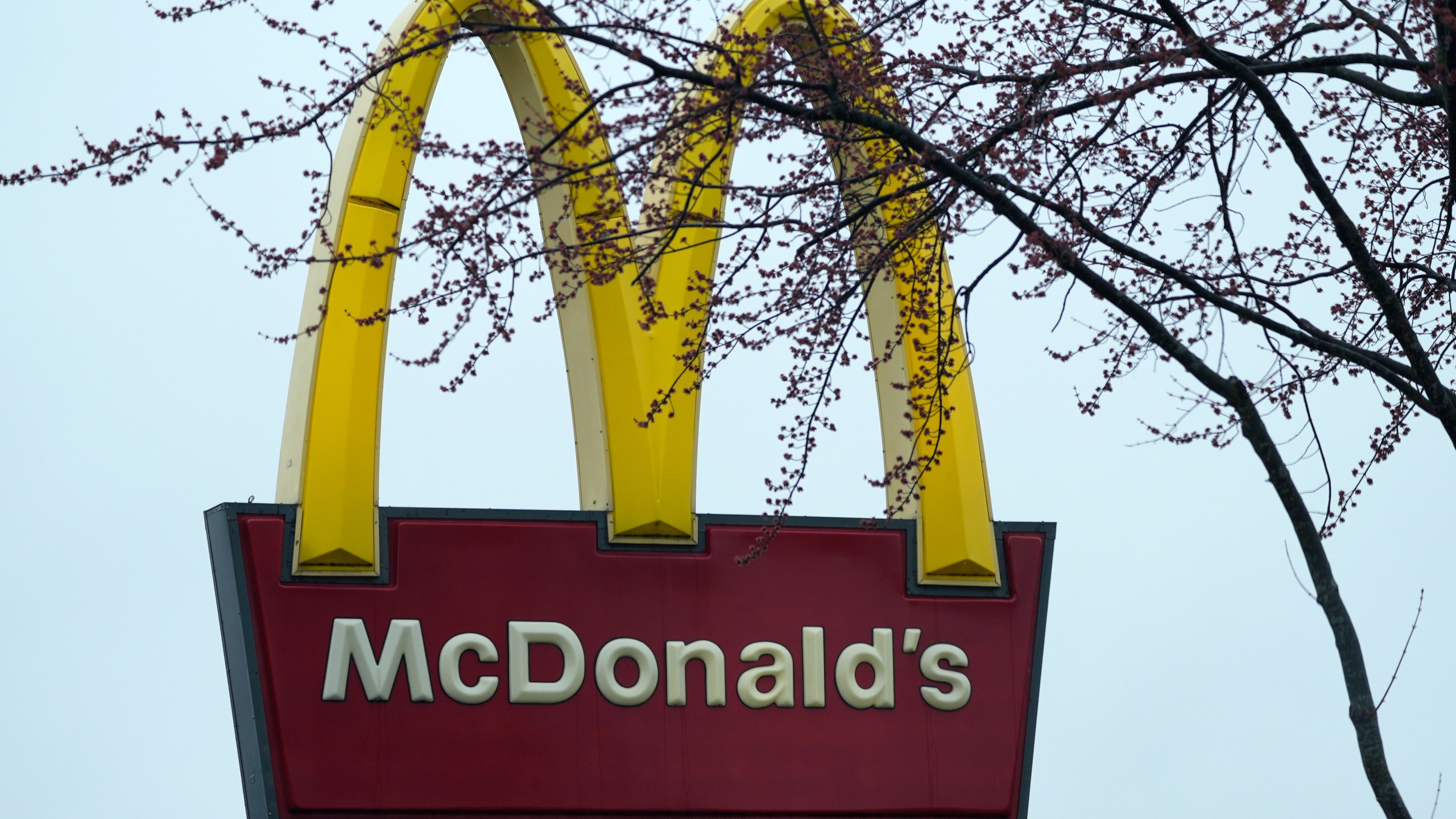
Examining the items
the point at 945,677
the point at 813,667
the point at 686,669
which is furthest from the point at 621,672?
the point at 945,677

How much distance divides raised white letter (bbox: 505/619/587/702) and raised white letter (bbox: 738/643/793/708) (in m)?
1.12

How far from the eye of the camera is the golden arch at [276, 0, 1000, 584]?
9852 millimetres

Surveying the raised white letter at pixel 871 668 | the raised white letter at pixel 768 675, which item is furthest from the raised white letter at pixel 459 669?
the raised white letter at pixel 871 668

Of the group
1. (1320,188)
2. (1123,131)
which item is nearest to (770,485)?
(1123,131)

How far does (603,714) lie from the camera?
10.4 meters

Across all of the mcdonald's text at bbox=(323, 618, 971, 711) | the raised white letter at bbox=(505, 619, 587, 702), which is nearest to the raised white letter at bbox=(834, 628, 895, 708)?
the mcdonald's text at bbox=(323, 618, 971, 711)

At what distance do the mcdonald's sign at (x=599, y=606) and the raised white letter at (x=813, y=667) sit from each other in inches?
0.8

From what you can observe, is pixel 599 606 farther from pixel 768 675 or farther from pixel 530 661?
pixel 768 675

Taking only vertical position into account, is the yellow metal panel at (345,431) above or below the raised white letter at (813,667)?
above

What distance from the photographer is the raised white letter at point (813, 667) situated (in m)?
10.8

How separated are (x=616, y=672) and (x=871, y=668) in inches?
72.1

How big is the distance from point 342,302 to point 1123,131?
5.04 meters

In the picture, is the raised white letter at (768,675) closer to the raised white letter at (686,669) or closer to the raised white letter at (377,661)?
the raised white letter at (686,669)

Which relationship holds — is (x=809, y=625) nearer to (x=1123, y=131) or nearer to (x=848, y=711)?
(x=848, y=711)
